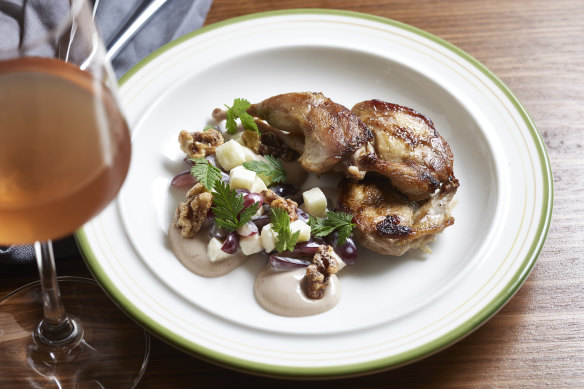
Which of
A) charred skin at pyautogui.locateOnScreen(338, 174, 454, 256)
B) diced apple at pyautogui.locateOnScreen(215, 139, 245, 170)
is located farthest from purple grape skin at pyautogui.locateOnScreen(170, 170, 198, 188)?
charred skin at pyautogui.locateOnScreen(338, 174, 454, 256)

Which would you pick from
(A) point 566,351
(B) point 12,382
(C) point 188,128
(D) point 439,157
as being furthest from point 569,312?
(B) point 12,382

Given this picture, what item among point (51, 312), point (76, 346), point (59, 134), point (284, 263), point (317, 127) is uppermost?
point (59, 134)

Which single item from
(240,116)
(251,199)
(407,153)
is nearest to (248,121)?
(240,116)

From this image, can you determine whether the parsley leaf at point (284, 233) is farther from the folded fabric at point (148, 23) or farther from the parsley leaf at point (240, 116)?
the folded fabric at point (148, 23)

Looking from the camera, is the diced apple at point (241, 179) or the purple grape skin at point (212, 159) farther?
the purple grape skin at point (212, 159)

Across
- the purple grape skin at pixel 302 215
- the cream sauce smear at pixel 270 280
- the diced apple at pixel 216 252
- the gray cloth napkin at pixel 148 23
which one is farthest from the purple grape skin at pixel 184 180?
the gray cloth napkin at pixel 148 23

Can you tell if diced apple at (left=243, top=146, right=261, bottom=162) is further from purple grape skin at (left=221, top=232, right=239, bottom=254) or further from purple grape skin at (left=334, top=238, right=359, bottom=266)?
purple grape skin at (left=334, top=238, right=359, bottom=266)

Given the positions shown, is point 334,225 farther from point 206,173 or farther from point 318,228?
point 206,173
